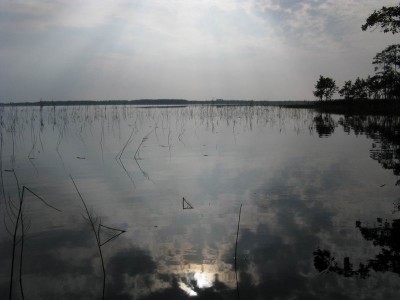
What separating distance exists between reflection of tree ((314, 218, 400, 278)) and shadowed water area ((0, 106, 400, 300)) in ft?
0.05

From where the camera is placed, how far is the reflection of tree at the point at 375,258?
14.4 feet

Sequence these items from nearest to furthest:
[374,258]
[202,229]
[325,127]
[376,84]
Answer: [374,258] < [202,229] < [325,127] < [376,84]

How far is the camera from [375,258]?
184 inches

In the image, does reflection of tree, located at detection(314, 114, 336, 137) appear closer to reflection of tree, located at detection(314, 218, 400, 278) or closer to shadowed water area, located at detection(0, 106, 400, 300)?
shadowed water area, located at detection(0, 106, 400, 300)

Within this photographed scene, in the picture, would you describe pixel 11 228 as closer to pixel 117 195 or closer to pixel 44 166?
pixel 117 195

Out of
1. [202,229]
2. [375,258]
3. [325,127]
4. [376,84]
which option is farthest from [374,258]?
[376,84]

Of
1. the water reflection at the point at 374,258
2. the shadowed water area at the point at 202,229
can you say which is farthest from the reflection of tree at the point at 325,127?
the water reflection at the point at 374,258

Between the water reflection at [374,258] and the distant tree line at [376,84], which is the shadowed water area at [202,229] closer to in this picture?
the water reflection at [374,258]

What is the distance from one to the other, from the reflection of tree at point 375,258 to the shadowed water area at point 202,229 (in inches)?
0.5

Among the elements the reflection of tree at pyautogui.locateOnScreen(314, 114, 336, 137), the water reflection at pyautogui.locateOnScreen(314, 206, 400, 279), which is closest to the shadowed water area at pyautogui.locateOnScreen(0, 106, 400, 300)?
the water reflection at pyautogui.locateOnScreen(314, 206, 400, 279)

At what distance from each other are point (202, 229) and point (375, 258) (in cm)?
235

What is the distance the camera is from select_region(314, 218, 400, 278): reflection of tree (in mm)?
4379

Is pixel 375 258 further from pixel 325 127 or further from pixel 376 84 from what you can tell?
pixel 376 84

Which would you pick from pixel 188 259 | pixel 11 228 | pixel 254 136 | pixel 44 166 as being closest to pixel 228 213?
pixel 188 259
